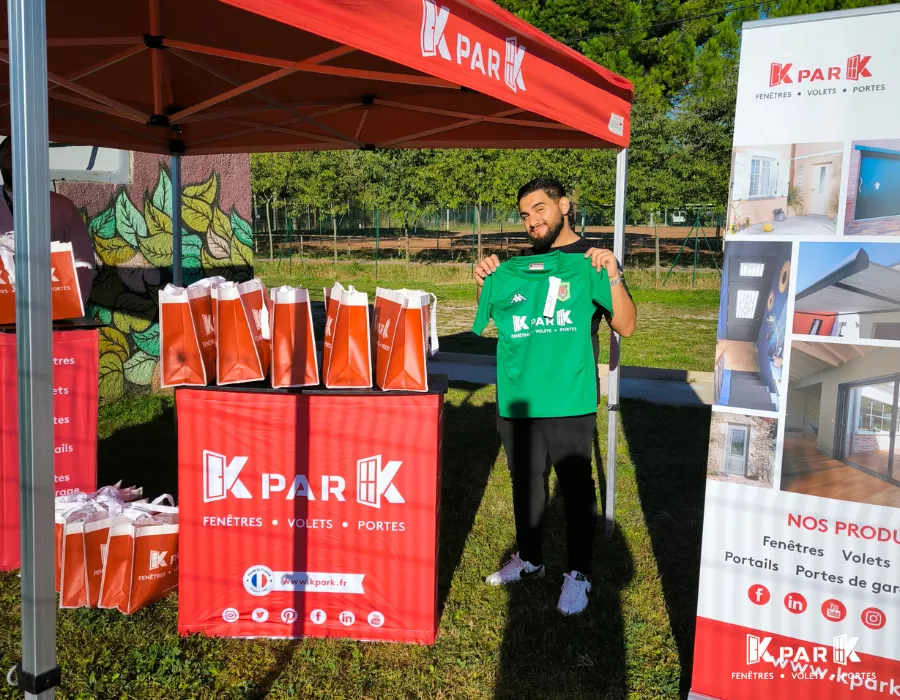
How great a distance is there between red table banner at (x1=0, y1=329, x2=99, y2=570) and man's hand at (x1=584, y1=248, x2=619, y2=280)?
246cm

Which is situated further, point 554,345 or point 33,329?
point 554,345

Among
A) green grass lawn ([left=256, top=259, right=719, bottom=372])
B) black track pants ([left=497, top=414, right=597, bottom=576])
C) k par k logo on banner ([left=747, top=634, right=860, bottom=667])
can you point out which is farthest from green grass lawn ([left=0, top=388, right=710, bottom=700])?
green grass lawn ([left=256, top=259, right=719, bottom=372])

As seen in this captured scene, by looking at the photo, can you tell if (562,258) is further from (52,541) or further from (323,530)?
(52,541)

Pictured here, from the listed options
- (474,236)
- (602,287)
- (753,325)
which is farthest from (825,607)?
(474,236)

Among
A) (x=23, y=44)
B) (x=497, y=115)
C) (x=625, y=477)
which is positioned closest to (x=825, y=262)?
(x=23, y=44)

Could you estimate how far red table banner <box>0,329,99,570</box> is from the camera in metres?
3.55

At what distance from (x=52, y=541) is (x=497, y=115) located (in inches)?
132

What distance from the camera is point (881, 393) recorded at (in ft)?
7.43

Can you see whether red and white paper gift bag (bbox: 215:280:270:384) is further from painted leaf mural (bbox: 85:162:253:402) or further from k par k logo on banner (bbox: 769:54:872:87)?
painted leaf mural (bbox: 85:162:253:402)

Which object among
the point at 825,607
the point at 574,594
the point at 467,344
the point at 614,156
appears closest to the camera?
the point at 825,607

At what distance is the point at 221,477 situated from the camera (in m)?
3.03

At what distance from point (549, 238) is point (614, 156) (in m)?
17.4

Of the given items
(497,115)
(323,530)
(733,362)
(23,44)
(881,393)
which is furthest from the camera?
(497,115)

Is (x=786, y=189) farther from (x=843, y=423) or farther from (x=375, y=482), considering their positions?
(x=375, y=482)
